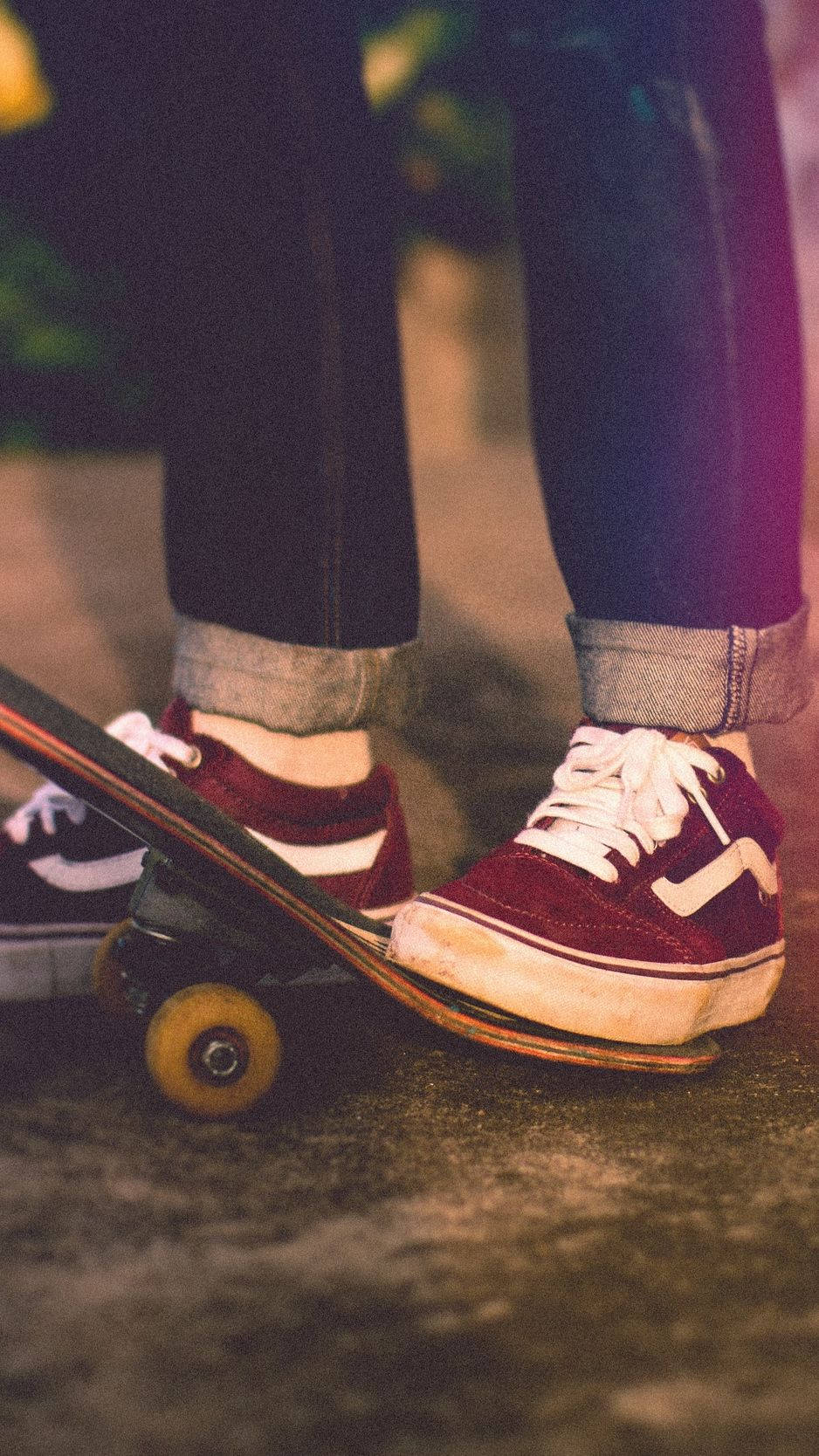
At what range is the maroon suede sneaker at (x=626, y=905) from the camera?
42.9 inches


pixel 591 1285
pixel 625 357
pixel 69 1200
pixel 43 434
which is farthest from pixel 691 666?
pixel 43 434

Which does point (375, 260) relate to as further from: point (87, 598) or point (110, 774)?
point (87, 598)

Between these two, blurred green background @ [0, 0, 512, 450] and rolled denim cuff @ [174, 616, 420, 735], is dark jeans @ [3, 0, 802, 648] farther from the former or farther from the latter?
blurred green background @ [0, 0, 512, 450]

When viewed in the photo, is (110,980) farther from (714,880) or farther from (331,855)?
(714,880)

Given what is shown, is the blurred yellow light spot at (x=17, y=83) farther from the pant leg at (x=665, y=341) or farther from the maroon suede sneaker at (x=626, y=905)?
the maroon suede sneaker at (x=626, y=905)

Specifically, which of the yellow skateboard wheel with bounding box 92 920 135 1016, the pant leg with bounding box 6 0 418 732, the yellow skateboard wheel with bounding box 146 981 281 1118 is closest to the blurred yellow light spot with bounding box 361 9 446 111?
the pant leg with bounding box 6 0 418 732

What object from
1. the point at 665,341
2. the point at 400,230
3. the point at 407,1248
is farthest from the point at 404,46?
the point at 407,1248

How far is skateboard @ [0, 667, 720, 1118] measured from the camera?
3.34ft

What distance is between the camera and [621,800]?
1.20m

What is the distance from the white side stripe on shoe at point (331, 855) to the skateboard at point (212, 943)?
7.6 inches

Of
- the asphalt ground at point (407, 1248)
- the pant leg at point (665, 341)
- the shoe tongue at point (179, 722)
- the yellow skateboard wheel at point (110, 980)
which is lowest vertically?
the asphalt ground at point (407, 1248)

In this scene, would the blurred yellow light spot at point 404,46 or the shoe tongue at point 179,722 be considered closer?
the shoe tongue at point 179,722

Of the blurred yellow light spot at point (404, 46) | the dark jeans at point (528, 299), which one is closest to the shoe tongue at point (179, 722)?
the dark jeans at point (528, 299)

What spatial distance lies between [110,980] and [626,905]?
478mm
